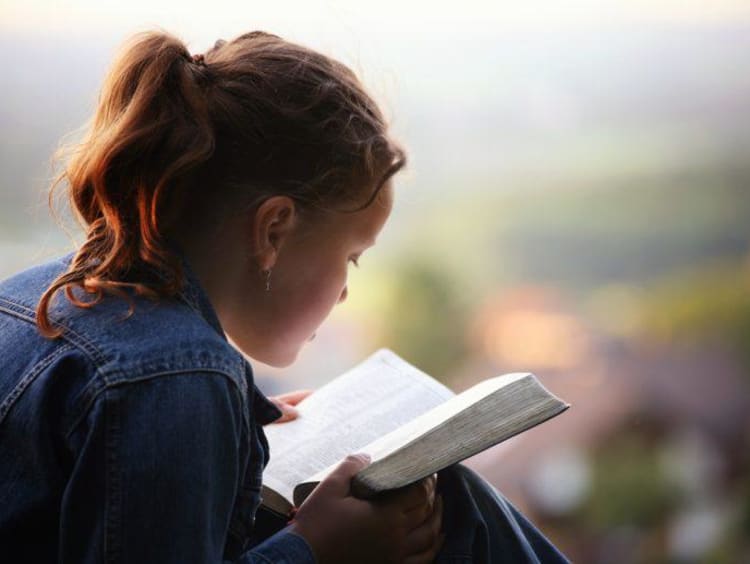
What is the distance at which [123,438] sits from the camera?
0.72 meters

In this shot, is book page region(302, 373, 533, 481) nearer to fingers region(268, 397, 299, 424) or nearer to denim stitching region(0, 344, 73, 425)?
fingers region(268, 397, 299, 424)

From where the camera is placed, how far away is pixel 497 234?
2.15 m

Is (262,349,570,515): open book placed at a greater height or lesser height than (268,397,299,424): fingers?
greater

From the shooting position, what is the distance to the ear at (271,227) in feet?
2.99

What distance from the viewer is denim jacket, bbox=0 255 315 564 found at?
2.36ft

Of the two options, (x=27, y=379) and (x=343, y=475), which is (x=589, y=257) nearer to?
(x=343, y=475)

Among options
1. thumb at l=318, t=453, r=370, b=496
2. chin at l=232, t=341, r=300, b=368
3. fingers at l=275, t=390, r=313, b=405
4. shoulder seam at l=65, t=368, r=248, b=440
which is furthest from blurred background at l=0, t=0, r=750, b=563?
shoulder seam at l=65, t=368, r=248, b=440

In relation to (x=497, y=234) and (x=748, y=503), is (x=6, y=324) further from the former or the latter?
(x=748, y=503)

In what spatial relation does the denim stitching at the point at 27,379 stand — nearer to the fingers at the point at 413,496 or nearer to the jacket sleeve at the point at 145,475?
the jacket sleeve at the point at 145,475

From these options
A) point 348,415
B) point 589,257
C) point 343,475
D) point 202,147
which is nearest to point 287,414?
point 348,415

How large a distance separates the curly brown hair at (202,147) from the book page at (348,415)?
22cm

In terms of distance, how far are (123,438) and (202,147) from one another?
265 millimetres

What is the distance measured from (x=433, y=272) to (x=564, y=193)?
0.33m

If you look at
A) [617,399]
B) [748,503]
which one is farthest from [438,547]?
[748,503]
